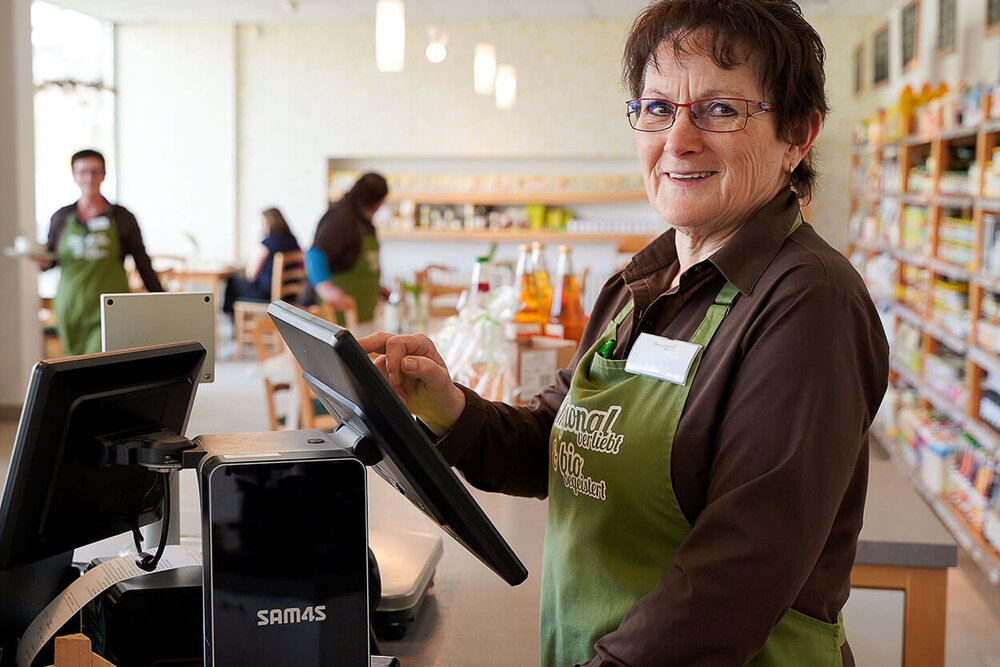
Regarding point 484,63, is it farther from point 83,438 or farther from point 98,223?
point 83,438

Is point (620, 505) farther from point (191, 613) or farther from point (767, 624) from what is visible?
point (191, 613)

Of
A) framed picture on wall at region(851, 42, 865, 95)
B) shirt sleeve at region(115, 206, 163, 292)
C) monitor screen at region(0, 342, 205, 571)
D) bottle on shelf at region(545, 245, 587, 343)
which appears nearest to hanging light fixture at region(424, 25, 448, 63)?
shirt sleeve at region(115, 206, 163, 292)

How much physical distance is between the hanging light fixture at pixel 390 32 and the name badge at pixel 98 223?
193 cm

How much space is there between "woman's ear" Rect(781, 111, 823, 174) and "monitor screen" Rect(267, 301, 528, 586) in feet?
2.06

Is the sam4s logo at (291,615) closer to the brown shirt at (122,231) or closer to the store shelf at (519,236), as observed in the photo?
the brown shirt at (122,231)

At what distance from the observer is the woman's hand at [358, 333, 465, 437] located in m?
1.38

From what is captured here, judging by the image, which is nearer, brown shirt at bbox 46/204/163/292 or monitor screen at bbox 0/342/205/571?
monitor screen at bbox 0/342/205/571

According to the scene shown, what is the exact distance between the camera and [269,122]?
34.5ft

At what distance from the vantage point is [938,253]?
17.4 feet

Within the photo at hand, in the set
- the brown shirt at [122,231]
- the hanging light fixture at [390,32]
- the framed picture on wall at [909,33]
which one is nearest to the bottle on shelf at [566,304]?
the hanging light fixture at [390,32]

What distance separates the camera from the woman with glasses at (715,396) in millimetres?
1066

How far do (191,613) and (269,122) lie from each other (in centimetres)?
984

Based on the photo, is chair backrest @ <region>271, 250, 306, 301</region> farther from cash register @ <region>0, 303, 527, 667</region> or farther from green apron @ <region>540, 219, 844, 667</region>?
cash register @ <region>0, 303, 527, 667</region>

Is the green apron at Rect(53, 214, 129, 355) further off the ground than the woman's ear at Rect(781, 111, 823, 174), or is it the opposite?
the woman's ear at Rect(781, 111, 823, 174)
